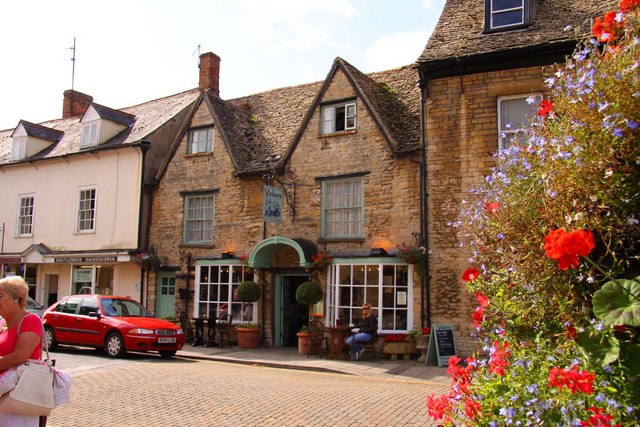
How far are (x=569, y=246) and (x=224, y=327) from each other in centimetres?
1578

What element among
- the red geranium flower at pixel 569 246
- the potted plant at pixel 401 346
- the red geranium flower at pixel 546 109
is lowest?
the potted plant at pixel 401 346

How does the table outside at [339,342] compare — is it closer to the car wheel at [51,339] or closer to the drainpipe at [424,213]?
the drainpipe at [424,213]

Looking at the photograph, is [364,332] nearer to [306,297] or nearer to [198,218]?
[306,297]

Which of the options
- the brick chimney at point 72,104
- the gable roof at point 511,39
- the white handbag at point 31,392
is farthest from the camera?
the brick chimney at point 72,104

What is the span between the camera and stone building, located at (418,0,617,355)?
13.8m

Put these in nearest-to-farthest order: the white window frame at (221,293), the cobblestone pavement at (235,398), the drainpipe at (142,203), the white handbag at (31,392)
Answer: the white handbag at (31,392) < the cobblestone pavement at (235,398) < the white window frame at (221,293) < the drainpipe at (142,203)

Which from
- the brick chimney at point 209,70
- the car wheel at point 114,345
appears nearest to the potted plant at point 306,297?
the car wheel at point 114,345

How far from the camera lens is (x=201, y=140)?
65.7ft

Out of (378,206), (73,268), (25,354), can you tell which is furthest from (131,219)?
(25,354)

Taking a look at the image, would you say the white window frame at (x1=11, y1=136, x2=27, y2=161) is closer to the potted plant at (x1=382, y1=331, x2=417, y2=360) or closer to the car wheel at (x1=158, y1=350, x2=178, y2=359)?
the car wheel at (x1=158, y1=350, x2=178, y2=359)

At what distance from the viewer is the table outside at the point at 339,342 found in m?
14.2

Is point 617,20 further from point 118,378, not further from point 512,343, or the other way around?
point 118,378

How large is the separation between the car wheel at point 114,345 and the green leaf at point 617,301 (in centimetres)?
1311

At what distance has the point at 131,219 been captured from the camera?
20.6m
